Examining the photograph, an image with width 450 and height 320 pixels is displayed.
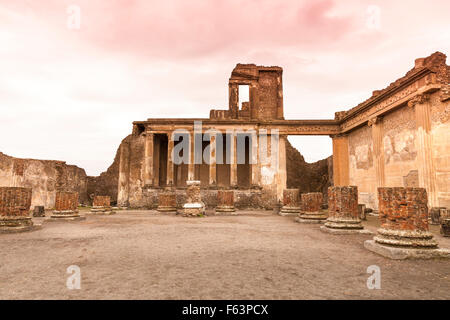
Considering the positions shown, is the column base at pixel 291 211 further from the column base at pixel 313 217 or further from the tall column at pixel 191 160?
the tall column at pixel 191 160

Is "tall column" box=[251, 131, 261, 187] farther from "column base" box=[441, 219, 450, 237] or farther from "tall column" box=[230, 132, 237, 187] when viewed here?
"column base" box=[441, 219, 450, 237]

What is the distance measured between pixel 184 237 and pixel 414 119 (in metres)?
10.3

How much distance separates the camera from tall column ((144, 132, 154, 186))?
16781mm

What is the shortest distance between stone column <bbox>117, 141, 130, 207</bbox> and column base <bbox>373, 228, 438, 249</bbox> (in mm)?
15714

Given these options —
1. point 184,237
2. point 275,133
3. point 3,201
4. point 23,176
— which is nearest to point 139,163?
point 23,176

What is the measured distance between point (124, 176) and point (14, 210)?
440 inches

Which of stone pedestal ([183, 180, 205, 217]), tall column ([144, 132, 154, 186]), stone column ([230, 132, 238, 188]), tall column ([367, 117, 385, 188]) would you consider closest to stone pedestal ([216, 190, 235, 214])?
stone pedestal ([183, 180, 205, 217])

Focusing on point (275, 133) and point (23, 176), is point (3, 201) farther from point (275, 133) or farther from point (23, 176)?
point (275, 133)

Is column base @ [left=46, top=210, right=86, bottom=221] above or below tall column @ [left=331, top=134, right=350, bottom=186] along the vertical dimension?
below

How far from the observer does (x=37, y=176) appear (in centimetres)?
1455

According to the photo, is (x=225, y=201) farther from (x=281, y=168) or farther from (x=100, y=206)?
(x=281, y=168)

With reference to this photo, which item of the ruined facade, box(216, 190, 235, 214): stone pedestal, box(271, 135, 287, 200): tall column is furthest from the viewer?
box(271, 135, 287, 200): tall column

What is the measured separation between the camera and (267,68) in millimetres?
20375

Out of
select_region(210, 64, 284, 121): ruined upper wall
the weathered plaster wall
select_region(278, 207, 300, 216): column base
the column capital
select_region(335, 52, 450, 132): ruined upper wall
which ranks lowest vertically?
select_region(278, 207, 300, 216): column base
